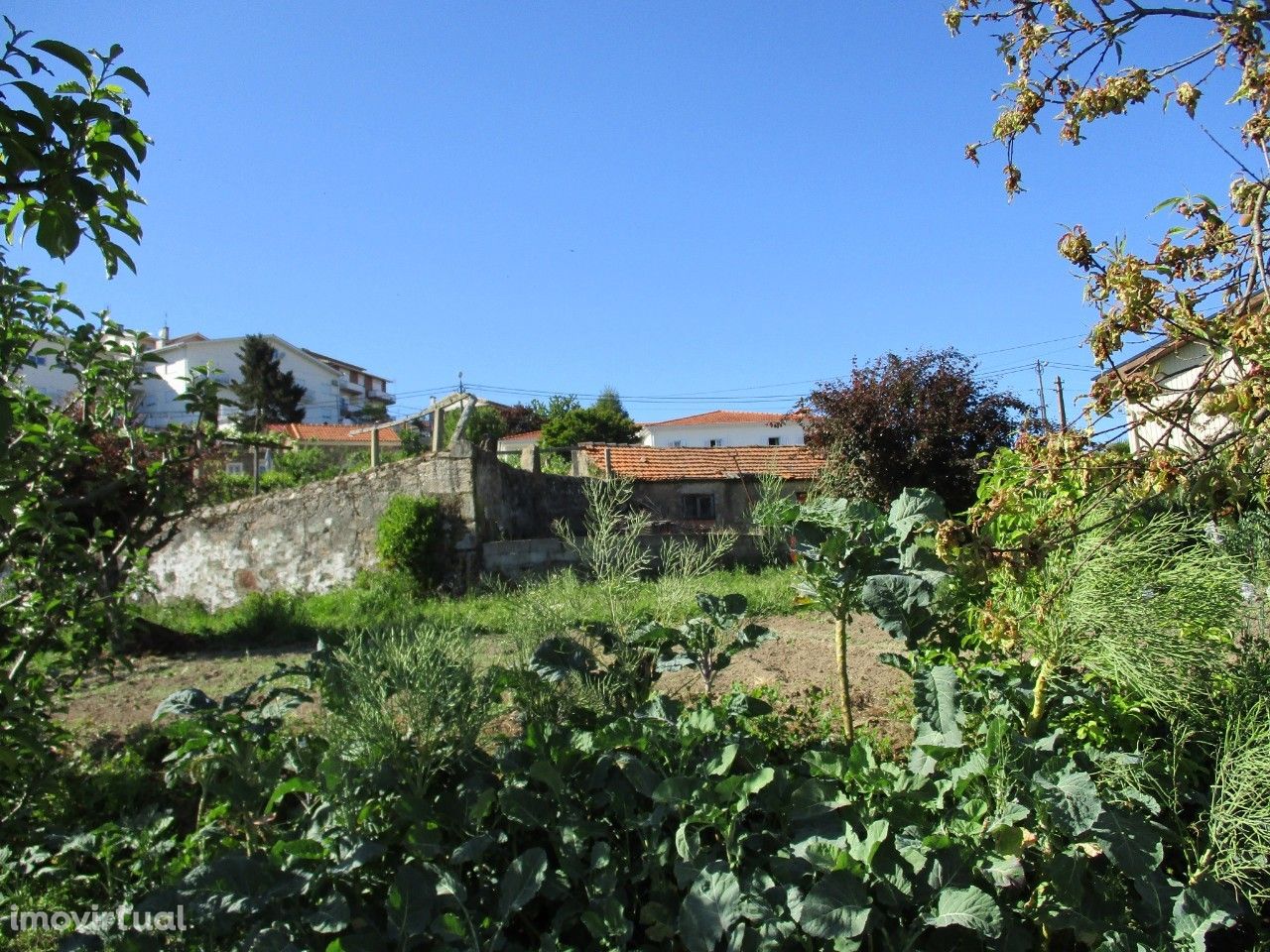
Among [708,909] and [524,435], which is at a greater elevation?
[524,435]

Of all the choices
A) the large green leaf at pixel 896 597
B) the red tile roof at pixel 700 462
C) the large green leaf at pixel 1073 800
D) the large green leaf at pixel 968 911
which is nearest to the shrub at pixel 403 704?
the large green leaf at pixel 896 597

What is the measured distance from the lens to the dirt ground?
3.89 m

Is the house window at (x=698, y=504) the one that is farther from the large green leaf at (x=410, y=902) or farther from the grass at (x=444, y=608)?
the large green leaf at (x=410, y=902)

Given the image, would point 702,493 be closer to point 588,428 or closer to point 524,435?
point 588,428

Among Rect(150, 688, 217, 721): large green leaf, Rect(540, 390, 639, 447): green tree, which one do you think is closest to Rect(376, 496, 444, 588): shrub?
Rect(150, 688, 217, 721): large green leaf

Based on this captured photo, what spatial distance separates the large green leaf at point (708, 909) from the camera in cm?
231

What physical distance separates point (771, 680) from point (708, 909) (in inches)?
82.9

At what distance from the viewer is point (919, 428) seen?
14.1m

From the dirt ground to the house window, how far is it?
9.87m

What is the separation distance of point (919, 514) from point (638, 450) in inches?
581

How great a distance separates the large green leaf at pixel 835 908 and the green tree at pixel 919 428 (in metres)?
11.8

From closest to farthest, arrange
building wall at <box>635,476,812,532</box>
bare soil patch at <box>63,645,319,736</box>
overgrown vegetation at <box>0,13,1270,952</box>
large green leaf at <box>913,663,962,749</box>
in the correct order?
1. overgrown vegetation at <box>0,13,1270,952</box>
2. large green leaf at <box>913,663,962,749</box>
3. bare soil patch at <box>63,645,319,736</box>
4. building wall at <box>635,476,812,532</box>

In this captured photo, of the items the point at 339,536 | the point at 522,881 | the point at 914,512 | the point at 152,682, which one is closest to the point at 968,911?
the point at 522,881

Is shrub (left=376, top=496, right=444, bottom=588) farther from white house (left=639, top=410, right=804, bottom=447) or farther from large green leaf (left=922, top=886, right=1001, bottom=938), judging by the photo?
white house (left=639, top=410, right=804, bottom=447)
